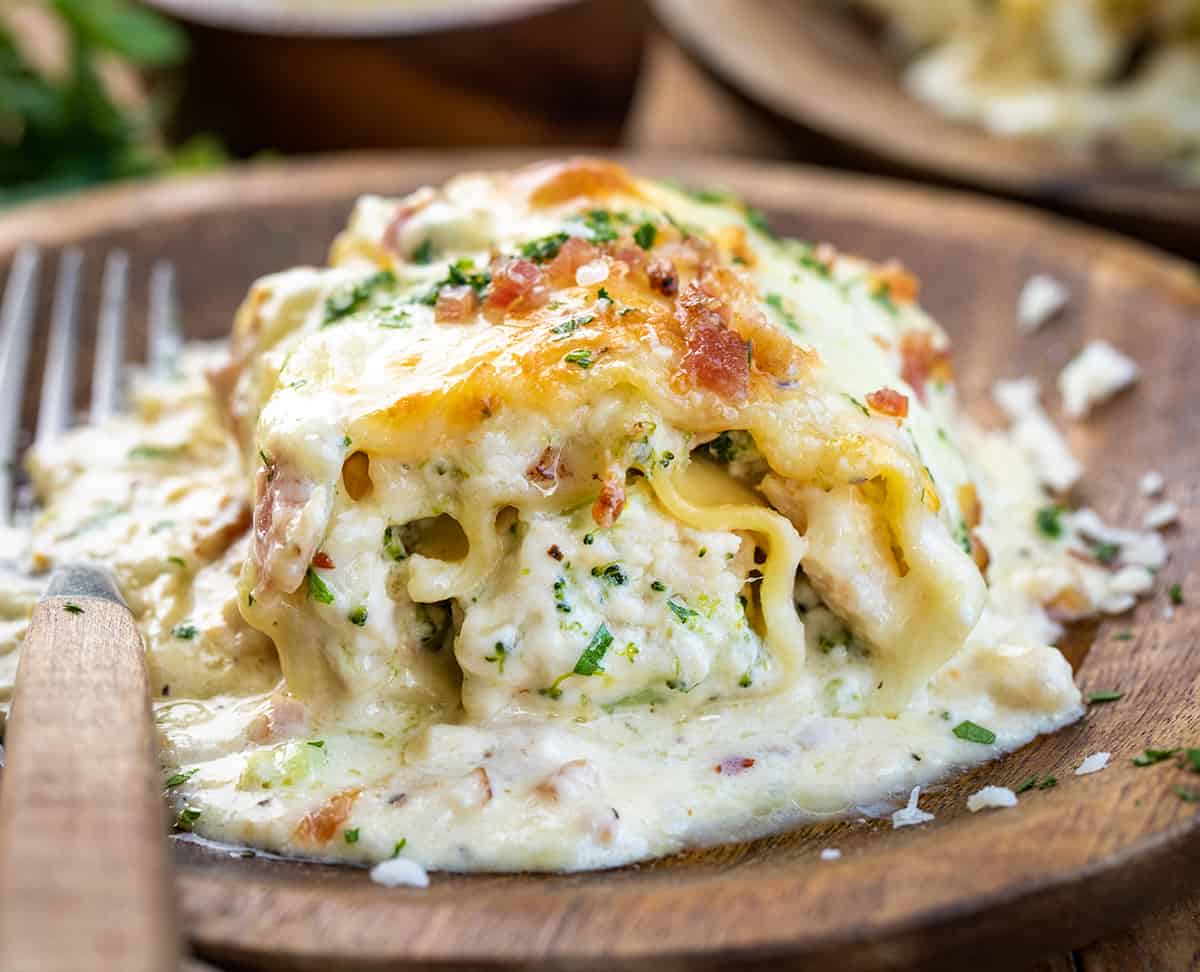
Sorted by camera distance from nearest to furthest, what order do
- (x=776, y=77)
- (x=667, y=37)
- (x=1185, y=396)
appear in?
(x=1185, y=396) < (x=776, y=77) < (x=667, y=37)

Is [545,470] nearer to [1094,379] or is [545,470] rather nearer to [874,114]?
[1094,379]

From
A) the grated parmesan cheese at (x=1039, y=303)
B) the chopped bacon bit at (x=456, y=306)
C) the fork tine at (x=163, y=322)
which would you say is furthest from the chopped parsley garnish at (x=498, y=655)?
the grated parmesan cheese at (x=1039, y=303)

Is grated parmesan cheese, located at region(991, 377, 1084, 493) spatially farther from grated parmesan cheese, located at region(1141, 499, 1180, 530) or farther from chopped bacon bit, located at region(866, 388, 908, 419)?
chopped bacon bit, located at region(866, 388, 908, 419)

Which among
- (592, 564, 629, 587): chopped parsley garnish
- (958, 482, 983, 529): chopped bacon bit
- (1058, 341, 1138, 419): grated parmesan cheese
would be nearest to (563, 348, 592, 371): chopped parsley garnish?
(592, 564, 629, 587): chopped parsley garnish

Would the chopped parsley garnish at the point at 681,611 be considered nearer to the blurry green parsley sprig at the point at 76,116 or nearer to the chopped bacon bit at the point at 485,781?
the chopped bacon bit at the point at 485,781

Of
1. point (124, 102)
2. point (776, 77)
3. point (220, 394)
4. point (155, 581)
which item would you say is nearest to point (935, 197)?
point (776, 77)

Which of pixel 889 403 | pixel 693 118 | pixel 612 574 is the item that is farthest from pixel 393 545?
pixel 693 118

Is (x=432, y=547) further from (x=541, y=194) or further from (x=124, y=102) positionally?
(x=124, y=102)
